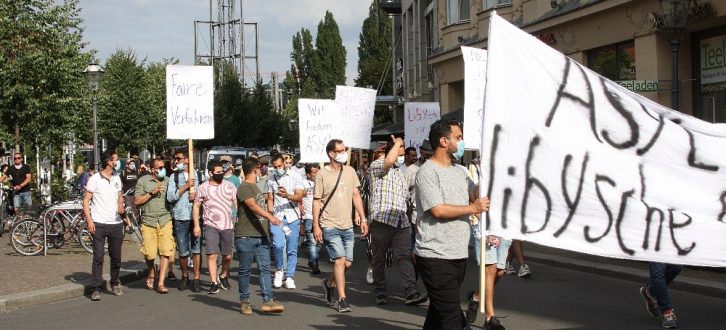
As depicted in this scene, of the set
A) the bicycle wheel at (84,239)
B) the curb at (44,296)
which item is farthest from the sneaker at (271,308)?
the bicycle wheel at (84,239)

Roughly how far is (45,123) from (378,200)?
56.9 feet

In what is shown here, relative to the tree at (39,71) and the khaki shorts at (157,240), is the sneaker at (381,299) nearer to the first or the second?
the khaki shorts at (157,240)

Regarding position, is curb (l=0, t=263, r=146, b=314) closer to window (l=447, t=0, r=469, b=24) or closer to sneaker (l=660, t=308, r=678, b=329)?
sneaker (l=660, t=308, r=678, b=329)

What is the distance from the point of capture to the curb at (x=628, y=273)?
11430mm

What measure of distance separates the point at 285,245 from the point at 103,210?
2434 millimetres

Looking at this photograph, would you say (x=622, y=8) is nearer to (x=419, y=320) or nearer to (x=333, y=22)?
(x=419, y=320)

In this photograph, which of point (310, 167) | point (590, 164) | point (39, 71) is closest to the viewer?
point (590, 164)

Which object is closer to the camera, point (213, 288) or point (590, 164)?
point (590, 164)

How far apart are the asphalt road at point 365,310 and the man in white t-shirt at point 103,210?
561mm

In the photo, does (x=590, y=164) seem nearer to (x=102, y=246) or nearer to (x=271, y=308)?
(x=271, y=308)

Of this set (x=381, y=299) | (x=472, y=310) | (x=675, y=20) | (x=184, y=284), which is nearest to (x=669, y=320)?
(x=472, y=310)

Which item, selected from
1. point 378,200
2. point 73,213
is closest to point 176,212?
point 378,200

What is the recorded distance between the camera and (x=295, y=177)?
13.4m

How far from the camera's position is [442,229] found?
7031mm
